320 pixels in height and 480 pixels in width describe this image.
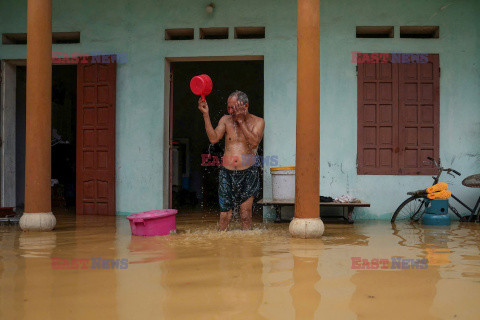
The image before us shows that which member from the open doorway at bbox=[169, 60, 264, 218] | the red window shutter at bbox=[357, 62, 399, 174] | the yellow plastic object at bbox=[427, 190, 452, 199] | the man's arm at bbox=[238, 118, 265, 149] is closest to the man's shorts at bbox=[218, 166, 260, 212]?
the man's arm at bbox=[238, 118, 265, 149]

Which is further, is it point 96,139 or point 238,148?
point 96,139

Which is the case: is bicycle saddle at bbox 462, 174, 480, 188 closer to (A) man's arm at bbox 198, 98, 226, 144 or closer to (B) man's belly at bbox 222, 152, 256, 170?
(B) man's belly at bbox 222, 152, 256, 170

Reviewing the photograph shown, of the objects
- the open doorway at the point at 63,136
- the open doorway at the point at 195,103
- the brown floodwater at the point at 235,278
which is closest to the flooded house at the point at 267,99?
the brown floodwater at the point at 235,278

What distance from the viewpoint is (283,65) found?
8.33 m

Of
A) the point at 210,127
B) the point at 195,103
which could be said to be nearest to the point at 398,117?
the point at 210,127

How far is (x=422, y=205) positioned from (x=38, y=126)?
6260 millimetres

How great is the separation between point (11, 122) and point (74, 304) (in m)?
7.34

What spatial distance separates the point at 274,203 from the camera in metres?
7.11

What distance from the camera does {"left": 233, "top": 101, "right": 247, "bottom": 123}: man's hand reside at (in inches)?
225

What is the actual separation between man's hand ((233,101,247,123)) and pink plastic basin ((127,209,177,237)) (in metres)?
1.47

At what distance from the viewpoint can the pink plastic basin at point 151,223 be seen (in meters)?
5.53

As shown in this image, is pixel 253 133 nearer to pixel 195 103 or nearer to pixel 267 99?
pixel 267 99

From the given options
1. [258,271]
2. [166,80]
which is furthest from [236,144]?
[166,80]

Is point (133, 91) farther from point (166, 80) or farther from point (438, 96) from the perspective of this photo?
point (438, 96)
